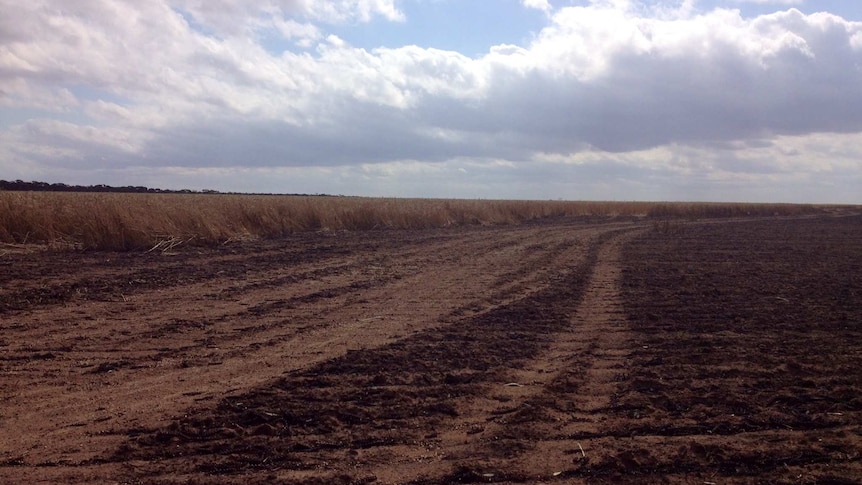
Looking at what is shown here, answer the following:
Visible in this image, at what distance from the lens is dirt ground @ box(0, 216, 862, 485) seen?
3672mm

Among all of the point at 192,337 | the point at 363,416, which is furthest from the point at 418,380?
the point at 192,337

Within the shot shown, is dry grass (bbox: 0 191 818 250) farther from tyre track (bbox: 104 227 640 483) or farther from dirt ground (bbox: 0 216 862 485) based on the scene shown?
tyre track (bbox: 104 227 640 483)

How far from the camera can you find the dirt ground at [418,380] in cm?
367

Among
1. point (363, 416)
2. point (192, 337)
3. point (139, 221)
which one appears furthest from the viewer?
point (139, 221)

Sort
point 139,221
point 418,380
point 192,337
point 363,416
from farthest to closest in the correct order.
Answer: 1. point 139,221
2. point 192,337
3. point 418,380
4. point 363,416

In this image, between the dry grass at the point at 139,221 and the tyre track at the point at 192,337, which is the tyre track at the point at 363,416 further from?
the dry grass at the point at 139,221

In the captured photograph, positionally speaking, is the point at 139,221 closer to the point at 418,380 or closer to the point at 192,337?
the point at 192,337

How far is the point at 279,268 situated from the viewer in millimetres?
12234

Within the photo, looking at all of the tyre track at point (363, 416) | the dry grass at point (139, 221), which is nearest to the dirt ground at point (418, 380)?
the tyre track at point (363, 416)

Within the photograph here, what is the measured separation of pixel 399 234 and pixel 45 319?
53.0ft

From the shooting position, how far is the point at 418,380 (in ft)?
17.1

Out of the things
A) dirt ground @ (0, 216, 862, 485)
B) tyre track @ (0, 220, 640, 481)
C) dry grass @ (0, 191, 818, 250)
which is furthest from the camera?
dry grass @ (0, 191, 818, 250)

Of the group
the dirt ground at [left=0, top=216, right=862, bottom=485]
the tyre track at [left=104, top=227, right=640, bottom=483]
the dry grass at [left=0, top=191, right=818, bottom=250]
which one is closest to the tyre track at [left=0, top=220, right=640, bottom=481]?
the dirt ground at [left=0, top=216, right=862, bottom=485]

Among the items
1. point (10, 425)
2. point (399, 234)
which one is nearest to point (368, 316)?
point (10, 425)
